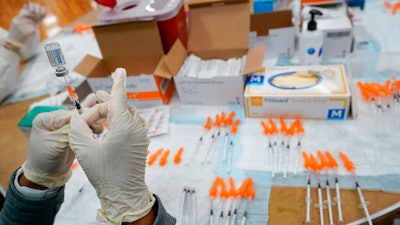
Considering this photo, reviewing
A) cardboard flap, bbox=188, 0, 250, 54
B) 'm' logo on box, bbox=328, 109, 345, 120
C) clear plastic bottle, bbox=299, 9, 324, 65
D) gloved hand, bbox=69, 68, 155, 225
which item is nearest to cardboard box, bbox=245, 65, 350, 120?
'm' logo on box, bbox=328, 109, 345, 120

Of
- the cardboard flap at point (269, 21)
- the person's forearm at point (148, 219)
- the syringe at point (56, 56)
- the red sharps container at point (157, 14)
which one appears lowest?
the person's forearm at point (148, 219)

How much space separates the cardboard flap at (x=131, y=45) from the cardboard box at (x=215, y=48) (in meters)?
0.11

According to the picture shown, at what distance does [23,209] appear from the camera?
2.56 ft

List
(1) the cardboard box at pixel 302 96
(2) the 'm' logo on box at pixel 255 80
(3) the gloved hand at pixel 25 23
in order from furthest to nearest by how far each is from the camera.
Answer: (3) the gloved hand at pixel 25 23
(2) the 'm' logo on box at pixel 255 80
(1) the cardboard box at pixel 302 96

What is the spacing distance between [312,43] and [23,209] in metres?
1.13

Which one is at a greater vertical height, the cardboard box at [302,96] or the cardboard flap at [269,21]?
the cardboard flap at [269,21]

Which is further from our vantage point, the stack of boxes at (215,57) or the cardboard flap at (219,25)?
the cardboard flap at (219,25)

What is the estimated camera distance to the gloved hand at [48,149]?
2.53ft

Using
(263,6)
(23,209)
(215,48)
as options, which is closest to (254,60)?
(215,48)

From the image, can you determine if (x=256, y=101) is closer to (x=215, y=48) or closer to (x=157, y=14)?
(x=215, y=48)

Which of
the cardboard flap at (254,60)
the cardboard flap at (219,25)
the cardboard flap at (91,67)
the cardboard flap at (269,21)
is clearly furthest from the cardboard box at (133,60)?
the cardboard flap at (269,21)

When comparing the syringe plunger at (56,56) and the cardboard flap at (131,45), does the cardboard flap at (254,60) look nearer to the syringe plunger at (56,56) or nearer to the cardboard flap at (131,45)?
the cardboard flap at (131,45)

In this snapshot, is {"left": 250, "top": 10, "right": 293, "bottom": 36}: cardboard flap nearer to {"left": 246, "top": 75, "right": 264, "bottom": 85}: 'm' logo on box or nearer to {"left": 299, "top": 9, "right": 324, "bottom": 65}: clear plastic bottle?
{"left": 299, "top": 9, "right": 324, "bottom": 65}: clear plastic bottle

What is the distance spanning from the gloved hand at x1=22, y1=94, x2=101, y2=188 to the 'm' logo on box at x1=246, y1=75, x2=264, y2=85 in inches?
25.0
